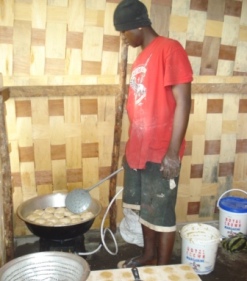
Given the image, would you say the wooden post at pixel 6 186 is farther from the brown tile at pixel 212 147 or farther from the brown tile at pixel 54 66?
the brown tile at pixel 212 147

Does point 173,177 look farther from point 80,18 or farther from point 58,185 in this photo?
point 80,18

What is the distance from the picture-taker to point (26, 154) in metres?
2.75

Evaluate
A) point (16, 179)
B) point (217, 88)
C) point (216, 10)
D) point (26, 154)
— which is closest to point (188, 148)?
point (217, 88)

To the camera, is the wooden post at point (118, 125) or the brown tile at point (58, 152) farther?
the brown tile at point (58, 152)

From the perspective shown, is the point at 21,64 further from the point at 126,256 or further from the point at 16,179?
the point at 126,256

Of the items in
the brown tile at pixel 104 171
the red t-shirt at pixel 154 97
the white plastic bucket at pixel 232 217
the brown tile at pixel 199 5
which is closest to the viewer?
the red t-shirt at pixel 154 97

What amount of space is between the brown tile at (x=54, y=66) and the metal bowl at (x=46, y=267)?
1.52 m

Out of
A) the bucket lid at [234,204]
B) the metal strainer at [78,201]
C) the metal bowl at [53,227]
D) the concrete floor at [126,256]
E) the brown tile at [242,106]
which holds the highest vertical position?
the brown tile at [242,106]

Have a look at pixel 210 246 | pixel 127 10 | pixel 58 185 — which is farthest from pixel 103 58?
pixel 210 246

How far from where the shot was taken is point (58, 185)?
2865 millimetres

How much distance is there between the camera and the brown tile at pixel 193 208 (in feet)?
10.3

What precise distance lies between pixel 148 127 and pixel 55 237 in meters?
0.93

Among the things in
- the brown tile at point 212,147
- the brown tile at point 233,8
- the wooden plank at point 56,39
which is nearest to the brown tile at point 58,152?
the wooden plank at point 56,39

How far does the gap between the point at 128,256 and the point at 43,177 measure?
93cm
